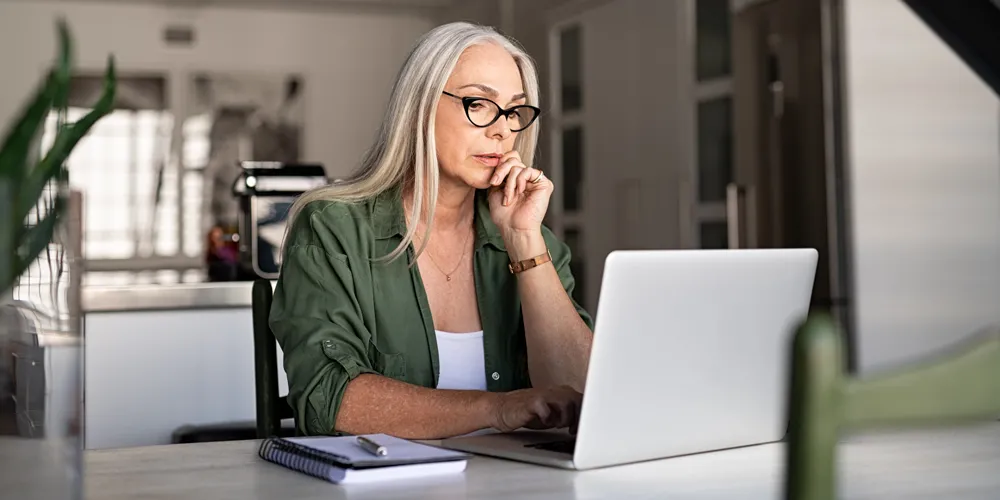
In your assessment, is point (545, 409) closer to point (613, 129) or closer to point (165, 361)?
point (165, 361)

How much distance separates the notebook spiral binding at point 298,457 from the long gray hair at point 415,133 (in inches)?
21.7

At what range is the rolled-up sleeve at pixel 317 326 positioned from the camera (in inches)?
59.1

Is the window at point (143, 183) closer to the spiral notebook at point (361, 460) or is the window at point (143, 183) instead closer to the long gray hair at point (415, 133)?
the long gray hair at point (415, 133)

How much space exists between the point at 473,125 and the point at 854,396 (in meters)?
1.33

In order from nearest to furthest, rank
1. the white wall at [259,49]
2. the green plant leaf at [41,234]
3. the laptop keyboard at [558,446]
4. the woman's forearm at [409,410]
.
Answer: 1. the green plant leaf at [41,234]
2. the laptop keyboard at [558,446]
3. the woman's forearm at [409,410]
4. the white wall at [259,49]

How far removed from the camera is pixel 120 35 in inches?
277

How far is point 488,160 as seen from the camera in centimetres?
181

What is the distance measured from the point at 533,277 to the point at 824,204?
203 cm

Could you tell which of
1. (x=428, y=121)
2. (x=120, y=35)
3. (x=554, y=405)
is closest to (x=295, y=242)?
(x=428, y=121)

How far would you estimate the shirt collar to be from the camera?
175 cm

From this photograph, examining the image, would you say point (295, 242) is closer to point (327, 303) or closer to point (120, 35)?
point (327, 303)

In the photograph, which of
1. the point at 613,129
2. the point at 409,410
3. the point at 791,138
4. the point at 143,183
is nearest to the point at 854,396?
the point at 409,410

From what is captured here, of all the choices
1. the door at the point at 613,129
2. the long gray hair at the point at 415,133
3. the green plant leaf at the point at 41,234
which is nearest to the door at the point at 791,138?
the door at the point at 613,129

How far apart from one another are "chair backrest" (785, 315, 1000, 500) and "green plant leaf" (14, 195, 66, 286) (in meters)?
0.38
